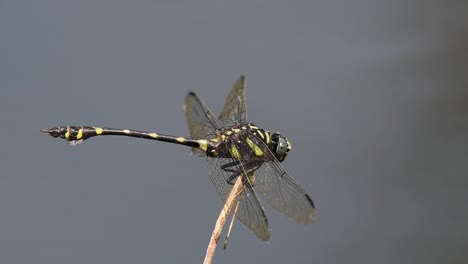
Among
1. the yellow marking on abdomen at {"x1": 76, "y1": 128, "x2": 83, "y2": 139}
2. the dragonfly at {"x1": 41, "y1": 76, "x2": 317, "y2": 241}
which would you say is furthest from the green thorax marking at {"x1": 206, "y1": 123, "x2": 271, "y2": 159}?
the yellow marking on abdomen at {"x1": 76, "y1": 128, "x2": 83, "y2": 139}

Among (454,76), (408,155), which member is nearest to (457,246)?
(408,155)

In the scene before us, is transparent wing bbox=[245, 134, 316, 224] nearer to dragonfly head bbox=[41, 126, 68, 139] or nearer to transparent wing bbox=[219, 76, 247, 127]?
transparent wing bbox=[219, 76, 247, 127]

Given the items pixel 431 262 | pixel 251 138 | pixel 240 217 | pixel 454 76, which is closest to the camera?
pixel 240 217

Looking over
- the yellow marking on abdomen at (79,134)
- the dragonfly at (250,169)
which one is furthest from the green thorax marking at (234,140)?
the yellow marking on abdomen at (79,134)

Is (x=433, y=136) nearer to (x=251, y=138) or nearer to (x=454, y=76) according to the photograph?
(x=454, y=76)

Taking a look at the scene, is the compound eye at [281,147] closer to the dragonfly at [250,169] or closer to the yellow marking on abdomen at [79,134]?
the dragonfly at [250,169]

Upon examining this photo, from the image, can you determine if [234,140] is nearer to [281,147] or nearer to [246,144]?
[246,144]
